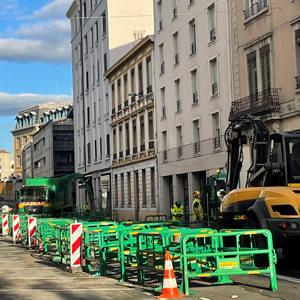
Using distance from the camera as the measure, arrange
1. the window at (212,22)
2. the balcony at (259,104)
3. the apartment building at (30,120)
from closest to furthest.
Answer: the balcony at (259,104) → the window at (212,22) → the apartment building at (30,120)

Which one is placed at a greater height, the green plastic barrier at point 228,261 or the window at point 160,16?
the window at point 160,16

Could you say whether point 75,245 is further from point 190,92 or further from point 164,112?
point 164,112

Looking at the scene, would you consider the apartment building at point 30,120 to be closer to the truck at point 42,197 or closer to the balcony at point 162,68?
the truck at point 42,197

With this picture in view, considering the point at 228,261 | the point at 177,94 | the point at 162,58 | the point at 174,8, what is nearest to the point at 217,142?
the point at 177,94

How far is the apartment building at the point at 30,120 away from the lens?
136250 mm

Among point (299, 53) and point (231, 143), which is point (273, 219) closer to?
point (231, 143)

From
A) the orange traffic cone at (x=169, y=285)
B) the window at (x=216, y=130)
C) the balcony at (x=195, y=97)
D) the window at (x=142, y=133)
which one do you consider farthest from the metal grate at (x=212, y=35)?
the orange traffic cone at (x=169, y=285)

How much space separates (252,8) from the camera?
29.9 meters

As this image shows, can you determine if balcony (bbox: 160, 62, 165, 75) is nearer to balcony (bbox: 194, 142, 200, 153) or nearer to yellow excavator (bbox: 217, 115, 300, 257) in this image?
balcony (bbox: 194, 142, 200, 153)

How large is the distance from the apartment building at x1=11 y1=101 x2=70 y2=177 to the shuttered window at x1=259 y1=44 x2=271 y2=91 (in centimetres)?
10271

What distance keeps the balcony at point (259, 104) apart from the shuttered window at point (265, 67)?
0.46 m

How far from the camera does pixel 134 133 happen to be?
49.5 m

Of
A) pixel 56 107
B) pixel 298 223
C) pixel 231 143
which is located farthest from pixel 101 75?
pixel 56 107

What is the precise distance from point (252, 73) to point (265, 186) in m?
16.8
